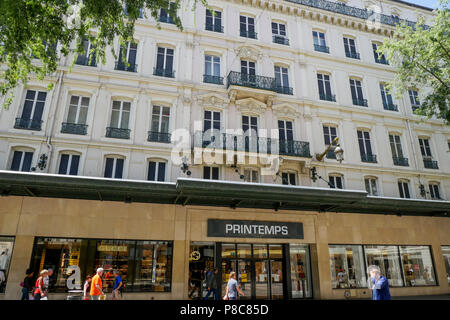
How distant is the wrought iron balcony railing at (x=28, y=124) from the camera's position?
13.6 m

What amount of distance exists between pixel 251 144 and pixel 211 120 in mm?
2640

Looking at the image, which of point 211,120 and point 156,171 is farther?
point 211,120

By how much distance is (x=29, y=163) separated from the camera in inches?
527

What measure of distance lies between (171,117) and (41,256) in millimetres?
8704

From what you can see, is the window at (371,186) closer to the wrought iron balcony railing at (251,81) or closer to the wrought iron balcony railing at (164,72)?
the wrought iron balcony railing at (251,81)

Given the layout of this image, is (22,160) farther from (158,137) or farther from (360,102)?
(360,102)

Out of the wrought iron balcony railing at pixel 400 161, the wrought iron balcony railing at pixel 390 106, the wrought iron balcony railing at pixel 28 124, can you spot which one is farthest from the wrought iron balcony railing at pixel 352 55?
the wrought iron balcony railing at pixel 28 124

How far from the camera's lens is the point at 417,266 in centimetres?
1650

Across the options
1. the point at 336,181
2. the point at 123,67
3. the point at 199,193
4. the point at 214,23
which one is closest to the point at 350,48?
the point at 214,23

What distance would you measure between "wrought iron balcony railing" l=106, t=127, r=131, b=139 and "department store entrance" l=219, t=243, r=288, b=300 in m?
7.31

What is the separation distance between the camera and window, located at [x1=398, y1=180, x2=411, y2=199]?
58.9 feet

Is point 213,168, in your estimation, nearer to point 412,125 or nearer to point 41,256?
point 41,256

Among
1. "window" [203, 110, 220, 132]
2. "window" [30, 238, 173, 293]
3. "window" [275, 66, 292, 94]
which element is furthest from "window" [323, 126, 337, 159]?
"window" [30, 238, 173, 293]

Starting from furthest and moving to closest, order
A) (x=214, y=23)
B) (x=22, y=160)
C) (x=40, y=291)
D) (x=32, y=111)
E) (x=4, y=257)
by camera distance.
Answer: (x=214, y=23), (x=32, y=111), (x=22, y=160), (x=4, y=257), (x=40, y=291)
